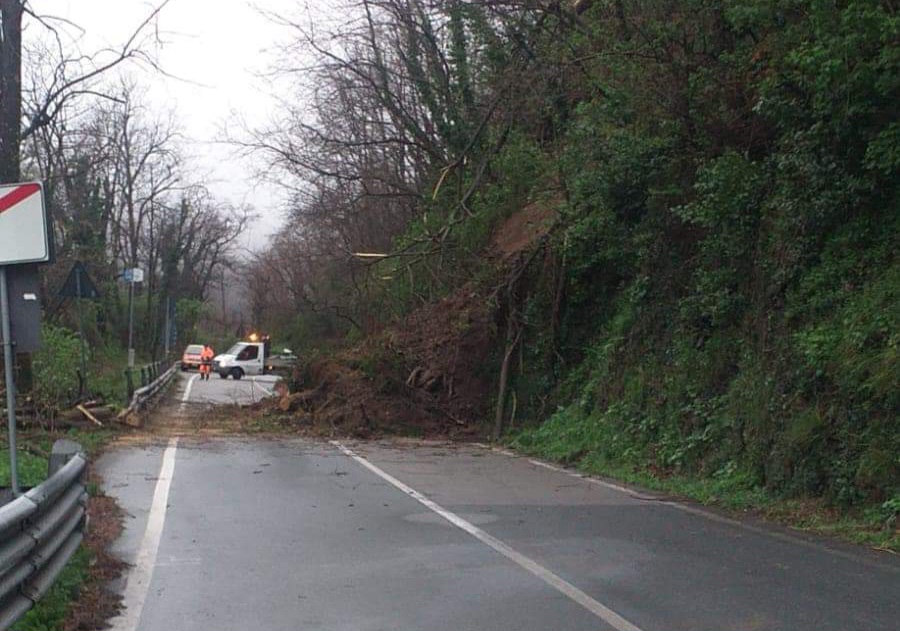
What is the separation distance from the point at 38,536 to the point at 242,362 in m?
51.1

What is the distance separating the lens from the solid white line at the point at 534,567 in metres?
7.16

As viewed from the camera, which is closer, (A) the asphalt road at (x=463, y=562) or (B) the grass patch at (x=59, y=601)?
(B) the grass patch at (x=59, y=601)

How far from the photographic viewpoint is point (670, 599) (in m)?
7.68

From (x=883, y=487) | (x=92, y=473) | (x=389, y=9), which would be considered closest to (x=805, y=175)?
(x=883, y=487)

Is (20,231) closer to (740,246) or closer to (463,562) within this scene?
(463,562)

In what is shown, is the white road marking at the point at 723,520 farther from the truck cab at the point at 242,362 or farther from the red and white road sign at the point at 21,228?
the truck cab at the point at 242,362

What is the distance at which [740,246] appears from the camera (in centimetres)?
1636

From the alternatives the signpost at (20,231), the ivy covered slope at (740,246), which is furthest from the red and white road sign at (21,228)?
the ivy covered slope at (740,246)

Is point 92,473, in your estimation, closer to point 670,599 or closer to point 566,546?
point 566,546

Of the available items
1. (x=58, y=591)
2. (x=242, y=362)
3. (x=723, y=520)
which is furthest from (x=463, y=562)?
(x=242, y=362)

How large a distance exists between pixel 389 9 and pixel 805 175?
40.6 ft

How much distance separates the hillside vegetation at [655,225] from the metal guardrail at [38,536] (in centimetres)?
764

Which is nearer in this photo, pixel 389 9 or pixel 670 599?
pixel 670 599

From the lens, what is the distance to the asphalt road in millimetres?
7242
